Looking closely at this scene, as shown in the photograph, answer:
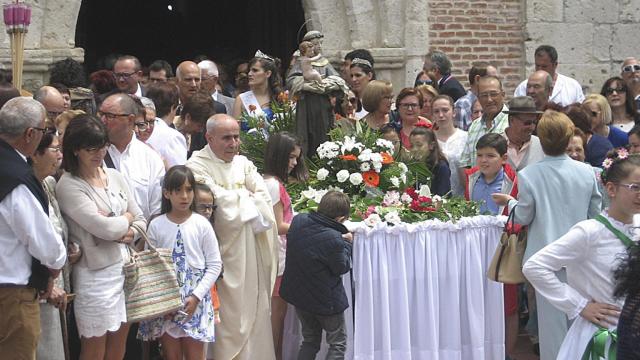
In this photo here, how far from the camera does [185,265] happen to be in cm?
605

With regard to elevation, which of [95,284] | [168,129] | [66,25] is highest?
[66,25]

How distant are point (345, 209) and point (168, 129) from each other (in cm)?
166

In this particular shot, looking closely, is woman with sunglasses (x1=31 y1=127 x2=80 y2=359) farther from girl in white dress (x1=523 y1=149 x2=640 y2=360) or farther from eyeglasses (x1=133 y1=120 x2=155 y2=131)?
girl in white dress (x1=523 y1=149 x2=640 y2=360)

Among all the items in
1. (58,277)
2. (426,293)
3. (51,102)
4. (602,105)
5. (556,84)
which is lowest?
(426,293)

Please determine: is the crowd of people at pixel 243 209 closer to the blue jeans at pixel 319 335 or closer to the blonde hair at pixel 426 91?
the blue jeans at pixel 319 335

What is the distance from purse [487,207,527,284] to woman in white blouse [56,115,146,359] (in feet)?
8.04

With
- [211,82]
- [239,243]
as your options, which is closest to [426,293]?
[239,243]

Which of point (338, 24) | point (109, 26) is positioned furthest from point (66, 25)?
point (109, 26)

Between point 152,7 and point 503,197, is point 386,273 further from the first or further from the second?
point 152,7

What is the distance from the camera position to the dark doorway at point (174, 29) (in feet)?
57.3

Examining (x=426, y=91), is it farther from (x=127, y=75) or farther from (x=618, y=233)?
(x=618, y=233)

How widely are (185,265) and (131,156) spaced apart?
90cm

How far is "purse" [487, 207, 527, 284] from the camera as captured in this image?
21.3ft

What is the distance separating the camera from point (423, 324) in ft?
22.7
